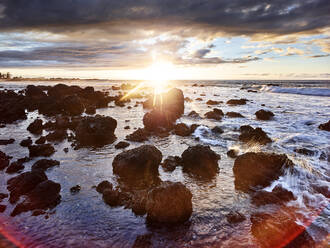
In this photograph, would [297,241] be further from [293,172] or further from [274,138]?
[274,138]

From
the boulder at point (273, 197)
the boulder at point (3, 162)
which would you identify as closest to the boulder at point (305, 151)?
the boulder at point (273, 197)

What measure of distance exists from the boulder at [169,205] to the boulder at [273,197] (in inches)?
136

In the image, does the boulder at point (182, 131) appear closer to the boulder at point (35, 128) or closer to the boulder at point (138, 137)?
the boulder at point (138, 137)

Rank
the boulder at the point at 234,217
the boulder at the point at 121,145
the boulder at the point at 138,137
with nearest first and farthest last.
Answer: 1. the boulder at the point at 234,217
2. the boulder at the point at 121,145
3. the boulder at the point at 138,137

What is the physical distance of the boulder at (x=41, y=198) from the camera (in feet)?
30.6

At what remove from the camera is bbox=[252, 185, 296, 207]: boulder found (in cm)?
995

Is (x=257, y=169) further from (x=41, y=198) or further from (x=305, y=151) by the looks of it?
(x=41, y=198)

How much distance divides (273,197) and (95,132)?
1468 centimetres

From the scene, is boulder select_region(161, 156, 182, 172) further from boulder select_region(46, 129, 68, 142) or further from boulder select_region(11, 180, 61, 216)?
boulder select_region(46, 129, 68, 142)

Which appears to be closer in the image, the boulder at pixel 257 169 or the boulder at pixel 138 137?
the boulder at pixel 257 169

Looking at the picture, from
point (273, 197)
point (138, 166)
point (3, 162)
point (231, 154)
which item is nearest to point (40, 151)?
point (3, 162)

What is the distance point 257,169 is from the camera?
39.4 ft

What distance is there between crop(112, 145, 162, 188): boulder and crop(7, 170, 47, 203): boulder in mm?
3873

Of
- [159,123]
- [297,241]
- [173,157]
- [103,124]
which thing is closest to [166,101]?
[159,123]
